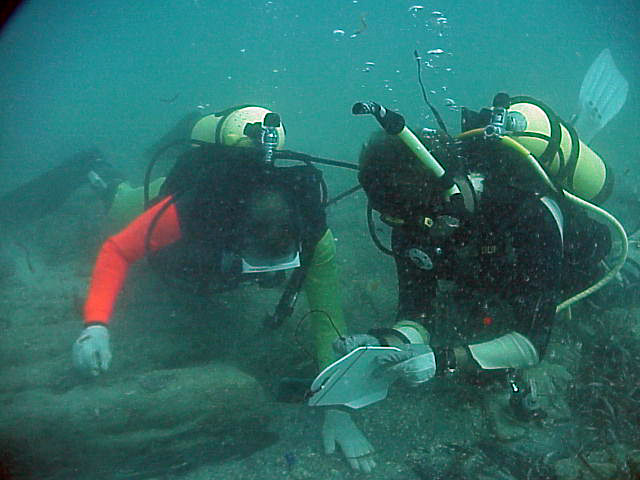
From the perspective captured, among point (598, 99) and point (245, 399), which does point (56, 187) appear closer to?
point (245, 399)

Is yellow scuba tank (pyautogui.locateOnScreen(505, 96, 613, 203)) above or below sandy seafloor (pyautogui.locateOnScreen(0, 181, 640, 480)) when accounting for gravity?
above

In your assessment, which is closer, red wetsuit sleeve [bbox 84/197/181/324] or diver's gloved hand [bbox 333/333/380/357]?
diver's gloved hand [bbox 333/333/380/357]

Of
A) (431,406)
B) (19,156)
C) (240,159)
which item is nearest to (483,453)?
(431,406)

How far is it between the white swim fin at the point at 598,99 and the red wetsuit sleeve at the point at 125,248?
13.6 feet

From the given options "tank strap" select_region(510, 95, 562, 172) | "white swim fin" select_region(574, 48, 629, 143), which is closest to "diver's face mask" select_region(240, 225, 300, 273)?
"tank strap" select_region(510, 95, 562, 172)

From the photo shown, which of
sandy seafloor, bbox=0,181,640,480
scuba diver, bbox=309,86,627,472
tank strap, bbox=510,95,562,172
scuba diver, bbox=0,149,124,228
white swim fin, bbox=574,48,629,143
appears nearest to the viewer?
scuba diver, bbox=309,86,627,472

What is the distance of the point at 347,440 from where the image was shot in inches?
117

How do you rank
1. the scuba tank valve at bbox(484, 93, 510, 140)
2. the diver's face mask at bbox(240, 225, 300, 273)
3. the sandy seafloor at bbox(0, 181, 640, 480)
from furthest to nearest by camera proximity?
the diver's face mask at bbox(240, 225, 300, 273)
the sandy seafloor at bbox(0, 181, 640, 480)
the scuba tank valve at bbox(484, 93, 510, 140)

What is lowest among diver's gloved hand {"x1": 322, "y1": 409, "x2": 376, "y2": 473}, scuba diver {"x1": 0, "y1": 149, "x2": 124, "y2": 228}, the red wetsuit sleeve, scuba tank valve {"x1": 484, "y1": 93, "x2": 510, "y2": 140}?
scuba diver {"x1": 0, "y1": 149, "x2": 124, "y2": 228}

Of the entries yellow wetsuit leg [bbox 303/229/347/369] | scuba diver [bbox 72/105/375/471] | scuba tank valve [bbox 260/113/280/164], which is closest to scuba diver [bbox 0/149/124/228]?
scuba diver [bbox 72/105/375/471]

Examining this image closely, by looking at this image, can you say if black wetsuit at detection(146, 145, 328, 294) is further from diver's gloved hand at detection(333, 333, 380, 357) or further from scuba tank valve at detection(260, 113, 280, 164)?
diver's gloved hand at detection(333, 333, 380, 357)

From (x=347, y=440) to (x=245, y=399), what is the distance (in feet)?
2.85

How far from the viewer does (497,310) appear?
313 centimetres

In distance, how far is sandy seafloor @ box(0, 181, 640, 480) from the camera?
2.76 meters
